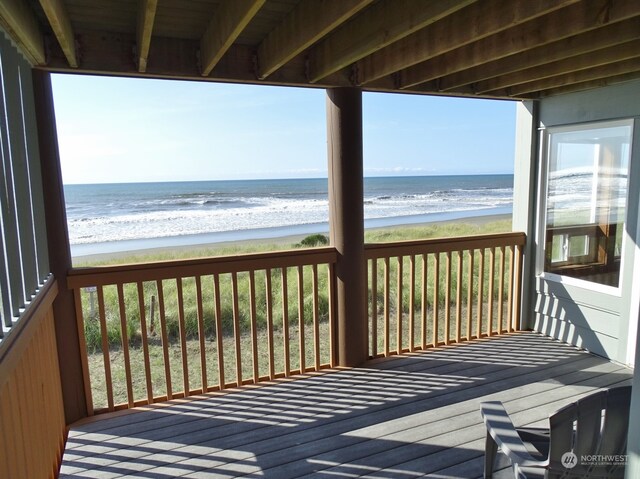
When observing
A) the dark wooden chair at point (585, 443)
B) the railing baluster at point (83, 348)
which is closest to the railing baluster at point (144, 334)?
the railing baluster at point (83, 348)

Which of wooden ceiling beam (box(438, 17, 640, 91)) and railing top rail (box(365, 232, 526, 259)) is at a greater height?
wooden ceiling beam (box(438, 17, 640, 91))

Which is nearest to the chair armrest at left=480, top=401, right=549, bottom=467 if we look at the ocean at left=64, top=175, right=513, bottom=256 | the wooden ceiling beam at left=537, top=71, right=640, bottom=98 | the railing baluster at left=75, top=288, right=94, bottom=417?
the railing baluster at left=75, top=288, right=94, bottom=417

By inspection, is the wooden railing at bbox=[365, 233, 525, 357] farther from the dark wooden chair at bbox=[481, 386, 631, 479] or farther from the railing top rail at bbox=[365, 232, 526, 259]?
the dark wooden chair at bbox=[481, 386, 631, 479]

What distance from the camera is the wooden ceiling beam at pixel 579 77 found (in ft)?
9.06

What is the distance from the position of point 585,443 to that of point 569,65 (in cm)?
243

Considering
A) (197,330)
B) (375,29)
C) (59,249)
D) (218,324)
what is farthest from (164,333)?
(197,330)

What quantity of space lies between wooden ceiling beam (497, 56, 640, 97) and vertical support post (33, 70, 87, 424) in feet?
11.3

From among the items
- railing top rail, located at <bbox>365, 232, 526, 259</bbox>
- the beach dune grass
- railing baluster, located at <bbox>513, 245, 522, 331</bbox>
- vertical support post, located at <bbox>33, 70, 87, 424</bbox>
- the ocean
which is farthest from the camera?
the ocean

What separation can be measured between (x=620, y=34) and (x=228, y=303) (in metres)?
6.83

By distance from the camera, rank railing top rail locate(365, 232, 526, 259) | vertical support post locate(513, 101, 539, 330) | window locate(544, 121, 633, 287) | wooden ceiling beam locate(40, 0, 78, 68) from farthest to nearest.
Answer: vertical support post locate(513, 101, 539, 330) < railing top rail locate(365, 232, 526, 259) < window locate(544, 121, 633, 287) < wooden ceiling beam locate(40, 0, 78, 68)

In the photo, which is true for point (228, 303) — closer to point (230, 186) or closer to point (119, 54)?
point (119, 54)

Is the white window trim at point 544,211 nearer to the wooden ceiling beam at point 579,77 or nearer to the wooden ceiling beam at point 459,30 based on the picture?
the wooden ceiling beam at point 579,77

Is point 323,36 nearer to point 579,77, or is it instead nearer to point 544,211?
point 579,77

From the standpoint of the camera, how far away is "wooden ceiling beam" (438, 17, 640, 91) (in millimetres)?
2180
